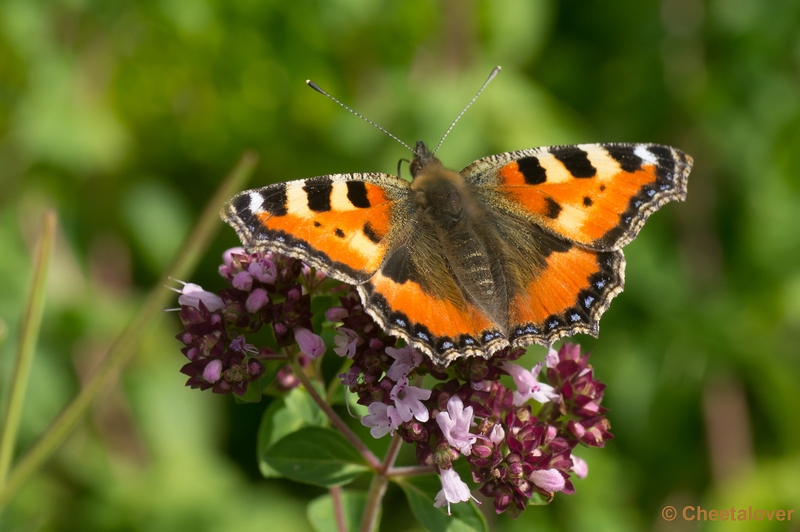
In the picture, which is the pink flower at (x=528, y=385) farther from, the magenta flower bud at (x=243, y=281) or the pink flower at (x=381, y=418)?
the magenta flower bud at (x=243, y=281)

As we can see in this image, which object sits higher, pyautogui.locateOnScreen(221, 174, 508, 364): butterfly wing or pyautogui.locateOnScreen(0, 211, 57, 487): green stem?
pyautogui.locateOnScreen(221, 174, 508, 364): butterfly wing

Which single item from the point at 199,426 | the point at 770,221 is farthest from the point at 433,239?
the point at 770,221

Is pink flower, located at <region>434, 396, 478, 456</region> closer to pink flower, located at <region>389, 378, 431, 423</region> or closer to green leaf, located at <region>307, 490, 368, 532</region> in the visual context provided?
pink flower, located at <region>389, 378, 431, 423</region>

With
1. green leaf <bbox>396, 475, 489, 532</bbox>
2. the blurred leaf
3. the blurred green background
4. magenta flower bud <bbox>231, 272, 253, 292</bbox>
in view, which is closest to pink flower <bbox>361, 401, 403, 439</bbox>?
green leaf <bbox>396, 475, 489, 532</bbox>

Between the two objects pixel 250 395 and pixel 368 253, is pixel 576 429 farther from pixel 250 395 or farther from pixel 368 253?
pixel 250 395

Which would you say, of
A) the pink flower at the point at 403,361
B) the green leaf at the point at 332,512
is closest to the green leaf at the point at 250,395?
the pink flower at the point at 403,361

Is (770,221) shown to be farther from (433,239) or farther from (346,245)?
(346,245)
